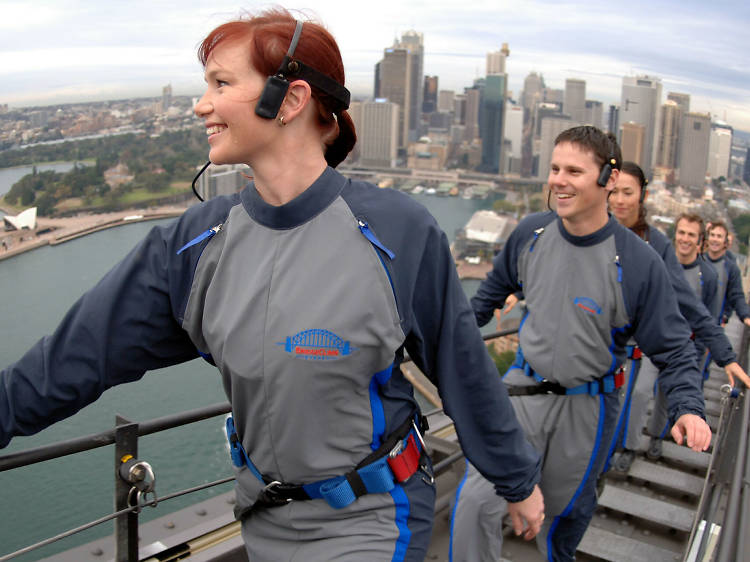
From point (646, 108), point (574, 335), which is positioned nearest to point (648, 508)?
point (574, 335)

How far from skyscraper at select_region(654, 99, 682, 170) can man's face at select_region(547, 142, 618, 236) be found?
233 ft

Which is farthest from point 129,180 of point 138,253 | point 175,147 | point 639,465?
point 138,253

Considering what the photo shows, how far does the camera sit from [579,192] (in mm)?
2629

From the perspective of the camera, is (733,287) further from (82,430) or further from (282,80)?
(282,80)

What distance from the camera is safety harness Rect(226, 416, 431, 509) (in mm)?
1300

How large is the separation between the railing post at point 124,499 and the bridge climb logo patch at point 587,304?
1488mm

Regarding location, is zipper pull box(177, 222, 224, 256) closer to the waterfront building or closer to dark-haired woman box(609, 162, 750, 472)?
dark-haired woman box(609, 162, 750, 472)

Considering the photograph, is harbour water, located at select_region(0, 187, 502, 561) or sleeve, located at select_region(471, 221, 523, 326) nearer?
harbour water, located at select_region(0, 187, 502, 561)

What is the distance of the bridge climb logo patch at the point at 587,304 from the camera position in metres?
2.54

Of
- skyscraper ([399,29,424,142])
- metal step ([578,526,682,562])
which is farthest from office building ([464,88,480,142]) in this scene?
metal step ([578,526,682,562])

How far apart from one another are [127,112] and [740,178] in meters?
65.6

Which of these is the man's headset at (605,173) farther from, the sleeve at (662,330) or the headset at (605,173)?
the sleeve at (662,330)

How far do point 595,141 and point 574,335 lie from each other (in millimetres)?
688

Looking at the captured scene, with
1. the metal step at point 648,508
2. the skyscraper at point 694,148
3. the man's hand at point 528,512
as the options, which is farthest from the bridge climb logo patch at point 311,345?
the skyscraper at point 694,148
